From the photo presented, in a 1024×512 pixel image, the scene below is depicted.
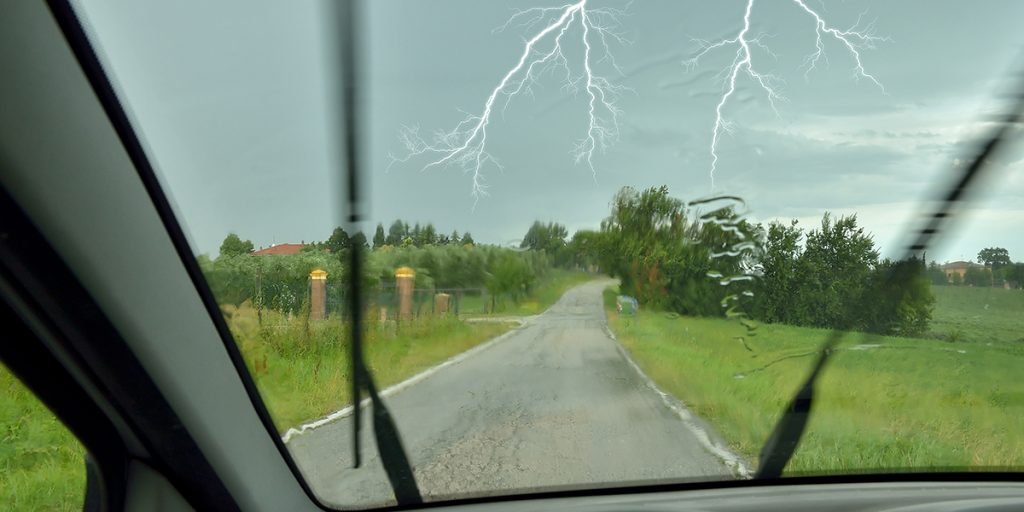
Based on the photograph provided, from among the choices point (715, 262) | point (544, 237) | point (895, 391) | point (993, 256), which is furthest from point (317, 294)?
point (993, 256)

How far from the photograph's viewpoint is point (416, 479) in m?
3.06

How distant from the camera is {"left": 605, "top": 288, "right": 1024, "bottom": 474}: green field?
3.13 meters

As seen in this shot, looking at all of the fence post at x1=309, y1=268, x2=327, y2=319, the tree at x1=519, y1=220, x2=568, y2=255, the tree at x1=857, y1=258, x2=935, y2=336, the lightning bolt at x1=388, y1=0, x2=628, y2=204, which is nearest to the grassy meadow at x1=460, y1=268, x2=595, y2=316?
the tree at x1=519, y1=220, x2=568, y2=255

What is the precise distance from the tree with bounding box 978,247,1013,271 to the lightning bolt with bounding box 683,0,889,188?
0.73 metres

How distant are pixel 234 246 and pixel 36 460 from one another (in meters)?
0.89

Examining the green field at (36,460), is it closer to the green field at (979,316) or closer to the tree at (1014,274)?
the green field at (979,316)

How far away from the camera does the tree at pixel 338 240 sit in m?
2.87

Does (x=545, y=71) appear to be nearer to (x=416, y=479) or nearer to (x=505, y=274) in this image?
(x=505, y=274)

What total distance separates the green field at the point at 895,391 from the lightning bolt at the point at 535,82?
0.89 metres

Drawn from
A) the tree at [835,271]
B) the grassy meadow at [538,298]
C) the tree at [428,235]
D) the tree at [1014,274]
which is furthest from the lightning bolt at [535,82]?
the tree at [1014,274]

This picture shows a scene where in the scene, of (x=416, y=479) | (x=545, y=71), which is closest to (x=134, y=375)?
(x=416, y=479)

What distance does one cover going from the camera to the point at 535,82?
3.03m

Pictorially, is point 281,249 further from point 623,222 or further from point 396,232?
point 623,222

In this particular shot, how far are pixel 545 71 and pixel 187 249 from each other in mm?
1360
